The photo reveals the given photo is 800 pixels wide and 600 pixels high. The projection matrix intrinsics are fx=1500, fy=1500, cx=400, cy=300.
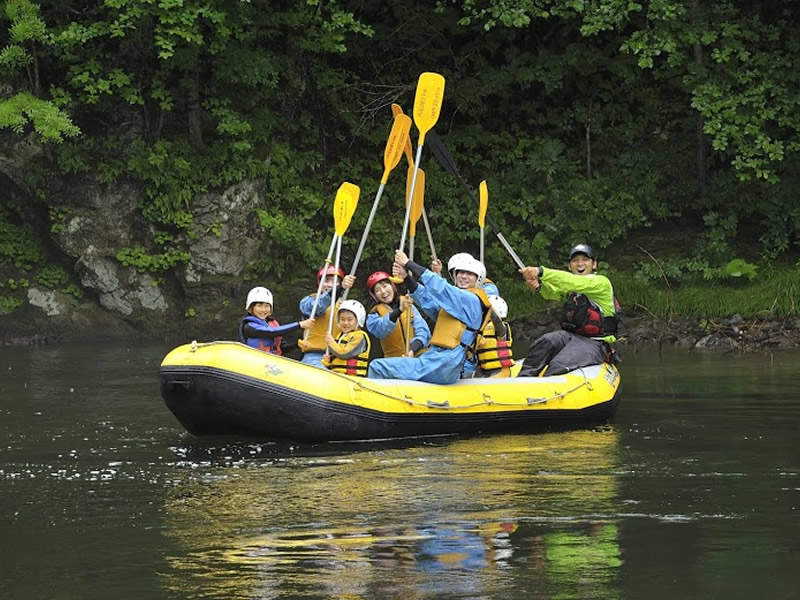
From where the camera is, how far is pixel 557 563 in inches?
244

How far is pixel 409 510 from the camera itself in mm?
7332

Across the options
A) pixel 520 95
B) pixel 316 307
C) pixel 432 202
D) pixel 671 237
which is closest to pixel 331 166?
pixel 432 202

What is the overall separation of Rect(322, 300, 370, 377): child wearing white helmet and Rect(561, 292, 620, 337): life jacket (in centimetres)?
176

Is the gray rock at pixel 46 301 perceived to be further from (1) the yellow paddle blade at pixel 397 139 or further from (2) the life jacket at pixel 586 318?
(2) the life jacket at pixel 586 318

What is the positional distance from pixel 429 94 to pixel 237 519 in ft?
18.1

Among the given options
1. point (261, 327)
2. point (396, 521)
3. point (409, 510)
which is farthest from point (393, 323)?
point (396, 521)

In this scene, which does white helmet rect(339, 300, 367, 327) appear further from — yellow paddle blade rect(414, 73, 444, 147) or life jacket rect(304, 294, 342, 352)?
yellow paddle blade rect(414, 73, 444, 147)

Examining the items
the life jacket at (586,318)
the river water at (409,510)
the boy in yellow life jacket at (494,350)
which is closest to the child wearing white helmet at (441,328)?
the river water at (409,510)

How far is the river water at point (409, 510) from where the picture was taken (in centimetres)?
596

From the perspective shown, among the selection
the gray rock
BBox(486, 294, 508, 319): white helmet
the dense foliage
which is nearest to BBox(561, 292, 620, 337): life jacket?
BBox(486, 294, 508, 319): white helmet

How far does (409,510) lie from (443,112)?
1279 cm

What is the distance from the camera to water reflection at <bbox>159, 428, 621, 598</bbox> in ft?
19.5

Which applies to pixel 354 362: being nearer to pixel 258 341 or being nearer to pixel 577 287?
pixel 258 341

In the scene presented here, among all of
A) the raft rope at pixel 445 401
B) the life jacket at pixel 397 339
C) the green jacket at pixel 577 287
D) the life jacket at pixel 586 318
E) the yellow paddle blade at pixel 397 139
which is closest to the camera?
the raft rope at pixel 445 401
